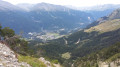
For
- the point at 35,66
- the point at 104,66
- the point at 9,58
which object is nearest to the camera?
the point at 9,58

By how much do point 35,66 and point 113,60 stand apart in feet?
382

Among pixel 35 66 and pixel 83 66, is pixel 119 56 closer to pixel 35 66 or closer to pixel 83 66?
pixel 83 66

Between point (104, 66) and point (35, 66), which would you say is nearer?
point (35, 66)

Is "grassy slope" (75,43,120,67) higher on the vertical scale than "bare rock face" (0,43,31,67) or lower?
lower

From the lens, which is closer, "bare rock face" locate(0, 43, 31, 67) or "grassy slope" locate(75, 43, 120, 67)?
"bare rock face" locate(0, 43, 31, 67)

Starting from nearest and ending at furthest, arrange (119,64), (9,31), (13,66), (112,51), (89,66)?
(13,66) → (9,31) → (119,64) → (89,66) → (112,51)

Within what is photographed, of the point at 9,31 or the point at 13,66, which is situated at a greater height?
the point at 13,66

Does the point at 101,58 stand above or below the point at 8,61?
below

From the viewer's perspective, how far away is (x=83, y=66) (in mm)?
143750

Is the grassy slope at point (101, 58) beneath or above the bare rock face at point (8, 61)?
beneath

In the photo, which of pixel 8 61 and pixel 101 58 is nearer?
pixel 8 61

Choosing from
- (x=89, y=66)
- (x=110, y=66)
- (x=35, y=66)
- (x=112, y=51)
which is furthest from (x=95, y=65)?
(x=35, y=66)

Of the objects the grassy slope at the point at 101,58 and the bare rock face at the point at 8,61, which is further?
the grassy slope at the point at 101,58

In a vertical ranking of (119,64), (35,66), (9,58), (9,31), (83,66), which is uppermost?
(9,58)
